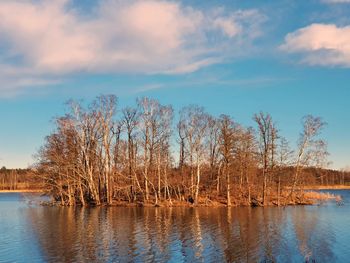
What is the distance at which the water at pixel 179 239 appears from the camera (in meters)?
24.8

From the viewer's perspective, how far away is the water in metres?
24.8

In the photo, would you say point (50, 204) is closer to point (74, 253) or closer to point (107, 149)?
point (107, 149)

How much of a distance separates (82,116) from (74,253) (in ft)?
142

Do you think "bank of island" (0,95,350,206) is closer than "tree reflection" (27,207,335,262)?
No

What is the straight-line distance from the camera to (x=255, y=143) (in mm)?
70312

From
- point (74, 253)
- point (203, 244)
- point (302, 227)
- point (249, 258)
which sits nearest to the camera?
point (249, 258)

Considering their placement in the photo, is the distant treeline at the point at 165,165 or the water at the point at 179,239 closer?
→ the water at the point at 179,239

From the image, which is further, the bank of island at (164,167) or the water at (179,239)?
the bank of island at (164,167)

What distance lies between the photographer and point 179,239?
31.4 metres

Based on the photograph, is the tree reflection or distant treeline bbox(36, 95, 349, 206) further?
distant treeline bbox(36, 95, 349, 206)

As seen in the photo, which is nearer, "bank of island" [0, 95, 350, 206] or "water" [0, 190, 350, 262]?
"water" [0, 190, 350, 262]

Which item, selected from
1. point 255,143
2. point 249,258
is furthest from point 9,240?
point 255,143

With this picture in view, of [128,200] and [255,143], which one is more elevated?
[255,143]

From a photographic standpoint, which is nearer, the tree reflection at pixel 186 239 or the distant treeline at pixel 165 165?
the tree reflection at pixel 186 239
